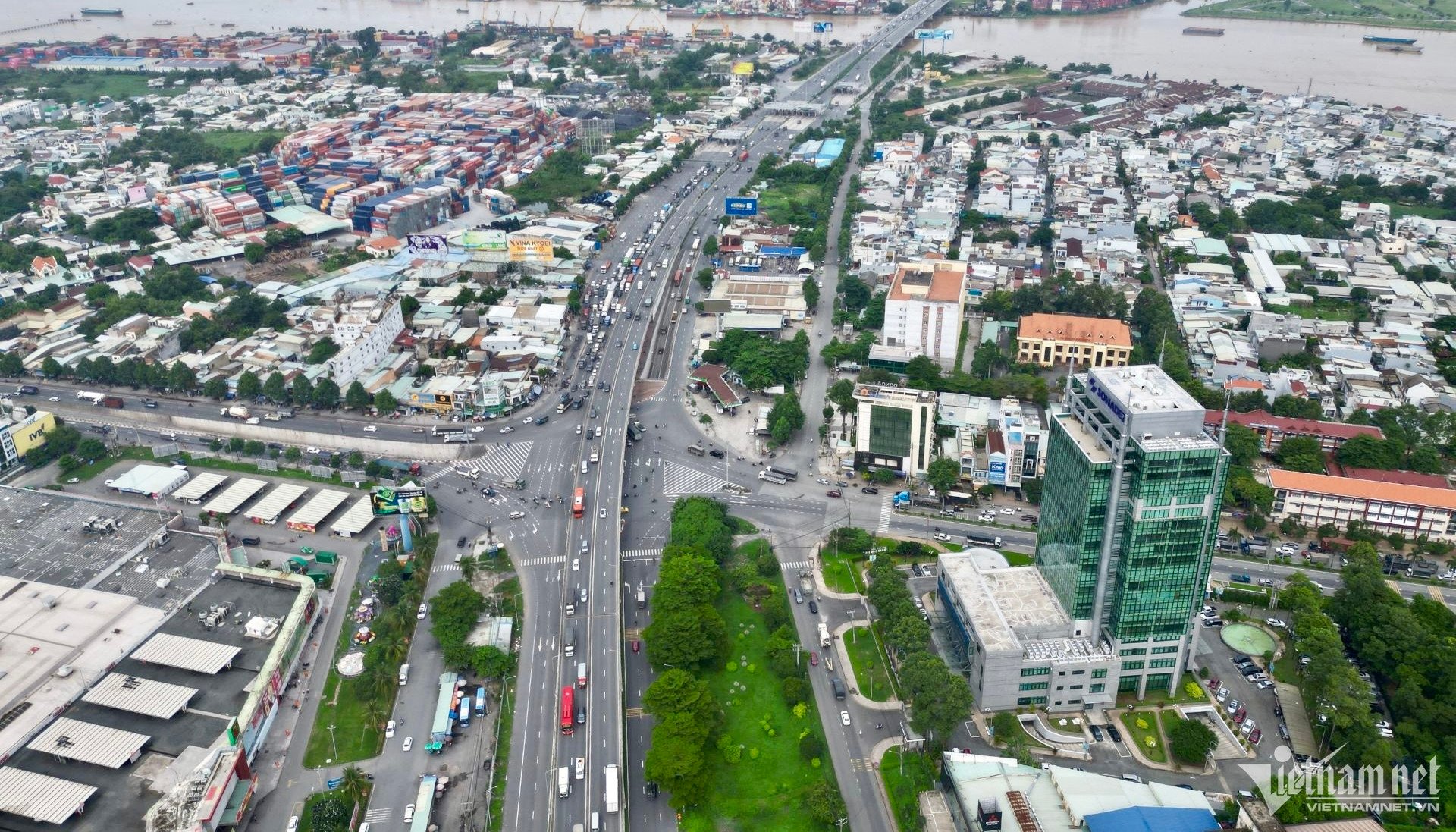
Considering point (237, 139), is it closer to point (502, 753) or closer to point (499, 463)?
point (499, 463)

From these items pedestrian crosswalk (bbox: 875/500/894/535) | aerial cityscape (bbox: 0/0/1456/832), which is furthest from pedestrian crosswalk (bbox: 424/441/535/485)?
pedestrian crosswalk (bbox: 875/500/894/535)

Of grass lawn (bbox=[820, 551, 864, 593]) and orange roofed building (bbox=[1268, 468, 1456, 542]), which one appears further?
orange roofed building (bbox=[1268, 468, 1456, 542])

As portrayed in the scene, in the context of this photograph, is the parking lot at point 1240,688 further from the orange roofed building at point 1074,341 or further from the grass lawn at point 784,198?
the grass lawn at point 784,198

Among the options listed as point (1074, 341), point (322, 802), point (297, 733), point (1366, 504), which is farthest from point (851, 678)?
point (1074, 341)

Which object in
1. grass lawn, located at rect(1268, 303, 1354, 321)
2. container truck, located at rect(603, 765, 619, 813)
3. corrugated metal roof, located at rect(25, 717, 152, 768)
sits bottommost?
container truck, located at rect(603, 765, 619, 813)

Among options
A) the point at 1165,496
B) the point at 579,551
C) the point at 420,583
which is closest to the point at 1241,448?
the point at 1165,496

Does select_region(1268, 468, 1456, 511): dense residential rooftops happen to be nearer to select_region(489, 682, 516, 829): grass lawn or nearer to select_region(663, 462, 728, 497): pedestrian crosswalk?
select_region(663, 462, 728, 497): pedestrian crosswalk
